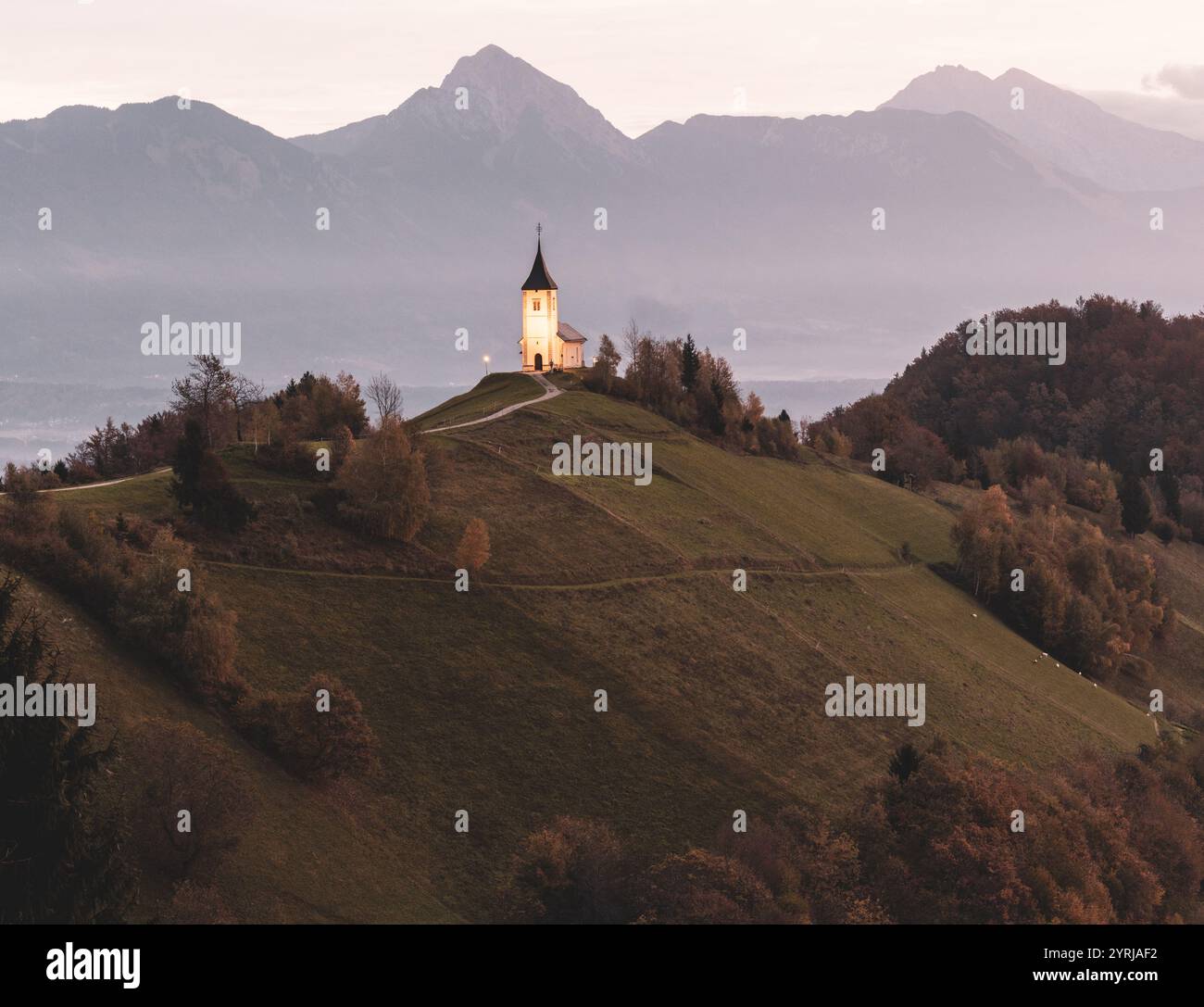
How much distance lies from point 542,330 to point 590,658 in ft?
244

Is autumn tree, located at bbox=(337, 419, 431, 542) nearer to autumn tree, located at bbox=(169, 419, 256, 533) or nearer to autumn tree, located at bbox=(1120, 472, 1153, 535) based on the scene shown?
autumn tree, located at bbox=(169, 419, 256, 533)

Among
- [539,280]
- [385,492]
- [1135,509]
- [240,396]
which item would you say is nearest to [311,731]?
[385,492]

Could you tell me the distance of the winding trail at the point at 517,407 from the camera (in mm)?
104512

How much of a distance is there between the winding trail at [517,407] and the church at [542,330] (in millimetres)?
6910

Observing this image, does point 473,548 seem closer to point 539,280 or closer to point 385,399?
point 385,399

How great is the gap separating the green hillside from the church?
32436 millimetres

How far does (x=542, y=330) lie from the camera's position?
467ft

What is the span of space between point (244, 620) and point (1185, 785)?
2100 inches

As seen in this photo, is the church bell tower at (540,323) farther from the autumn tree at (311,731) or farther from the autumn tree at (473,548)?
the autumn tree at (311,731)

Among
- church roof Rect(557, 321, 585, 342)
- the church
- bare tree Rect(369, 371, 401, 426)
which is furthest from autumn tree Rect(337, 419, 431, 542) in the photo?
church roof Rect(557, 321, 585, 342)

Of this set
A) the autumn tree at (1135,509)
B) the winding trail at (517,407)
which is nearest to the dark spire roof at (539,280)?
the winding trail at (517,407)

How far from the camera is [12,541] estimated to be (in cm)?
5847

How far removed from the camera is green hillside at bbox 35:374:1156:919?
5938cm
